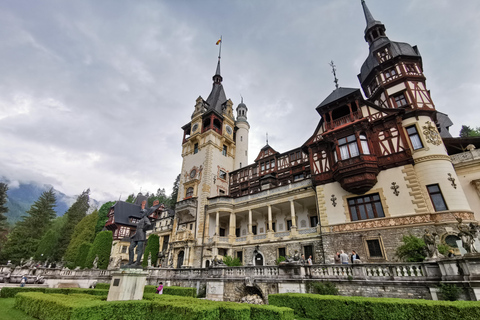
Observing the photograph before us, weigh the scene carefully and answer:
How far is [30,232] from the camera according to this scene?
50000mm

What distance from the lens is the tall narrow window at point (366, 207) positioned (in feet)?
62.5

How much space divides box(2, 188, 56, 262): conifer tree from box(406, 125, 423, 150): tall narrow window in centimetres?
6737

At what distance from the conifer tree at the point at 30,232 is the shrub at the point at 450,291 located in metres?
64.4

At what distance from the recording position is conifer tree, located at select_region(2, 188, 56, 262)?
44.8 meters

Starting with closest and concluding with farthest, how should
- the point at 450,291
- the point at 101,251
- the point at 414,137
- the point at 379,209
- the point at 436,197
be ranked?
the point at 450,291 < the point at 436,197 < the point at 379,209 < the point at 414,137 < the point at 101,251

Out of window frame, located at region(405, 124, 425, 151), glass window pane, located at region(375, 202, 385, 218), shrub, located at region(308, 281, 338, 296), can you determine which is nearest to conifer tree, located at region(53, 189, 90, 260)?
shrub, located at region(308, 281, 338, 296)

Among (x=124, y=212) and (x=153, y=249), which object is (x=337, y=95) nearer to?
(x=153, y=249)

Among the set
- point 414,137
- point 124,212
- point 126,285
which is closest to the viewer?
point 126,285

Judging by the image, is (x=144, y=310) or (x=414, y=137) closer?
(x=144, y=310)

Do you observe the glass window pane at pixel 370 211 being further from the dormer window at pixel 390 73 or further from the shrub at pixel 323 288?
the dormer window at pixel 390 73

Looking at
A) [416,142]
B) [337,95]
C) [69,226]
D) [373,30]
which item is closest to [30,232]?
[69,226]

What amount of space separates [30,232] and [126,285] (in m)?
59.0

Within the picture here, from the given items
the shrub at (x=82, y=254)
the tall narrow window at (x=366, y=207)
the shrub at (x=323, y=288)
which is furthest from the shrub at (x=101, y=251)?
the tall narrow window at (x=366, y=207)

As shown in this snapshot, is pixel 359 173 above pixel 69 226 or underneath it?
underneath
